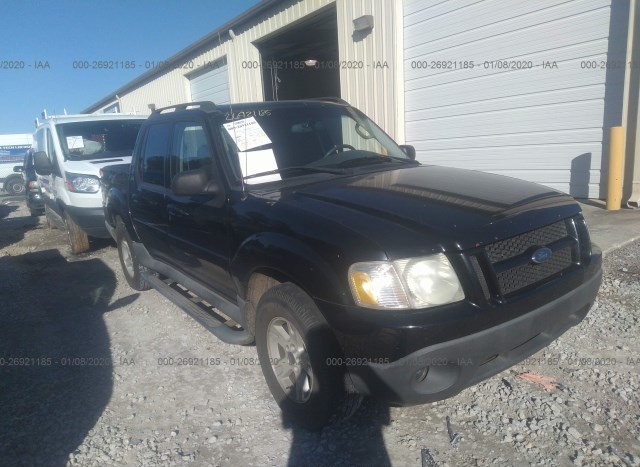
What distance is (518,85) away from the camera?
701cm

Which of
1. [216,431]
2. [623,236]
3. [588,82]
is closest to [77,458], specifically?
[216,431]

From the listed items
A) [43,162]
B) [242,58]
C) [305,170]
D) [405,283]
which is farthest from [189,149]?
[242,58]

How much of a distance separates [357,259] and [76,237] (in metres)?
6.25

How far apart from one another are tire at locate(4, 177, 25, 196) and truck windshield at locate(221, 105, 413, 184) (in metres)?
23.5

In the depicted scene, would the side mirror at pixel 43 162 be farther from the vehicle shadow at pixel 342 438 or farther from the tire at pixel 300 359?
the vehicle shadow at pixel 342 438

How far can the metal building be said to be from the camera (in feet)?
20.1

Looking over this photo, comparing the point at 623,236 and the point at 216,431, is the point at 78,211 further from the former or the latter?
the point at 623,236

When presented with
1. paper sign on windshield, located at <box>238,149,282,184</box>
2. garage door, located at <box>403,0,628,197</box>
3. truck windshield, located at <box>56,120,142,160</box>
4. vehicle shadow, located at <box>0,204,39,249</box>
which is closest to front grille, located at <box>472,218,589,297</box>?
paper sign on windshield, located at <box>238,149,282,184</box>

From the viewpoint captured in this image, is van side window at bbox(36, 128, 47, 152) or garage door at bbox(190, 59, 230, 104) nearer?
van side window at bbox(36, 128, 47, 152)

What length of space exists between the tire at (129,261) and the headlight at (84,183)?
1.41m

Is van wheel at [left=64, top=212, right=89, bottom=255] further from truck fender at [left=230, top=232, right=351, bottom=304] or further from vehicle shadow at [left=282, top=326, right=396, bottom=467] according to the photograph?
vehicle shadow at [left=282, top=326, right=396, bottom=467]

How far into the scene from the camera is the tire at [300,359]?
2.31 m

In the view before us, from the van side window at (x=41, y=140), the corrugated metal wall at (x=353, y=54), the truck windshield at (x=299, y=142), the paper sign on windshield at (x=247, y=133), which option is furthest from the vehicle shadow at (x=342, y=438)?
the van side window at (x=41, y=140)

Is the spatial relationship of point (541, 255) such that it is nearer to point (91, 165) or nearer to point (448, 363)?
point (448, 363)
